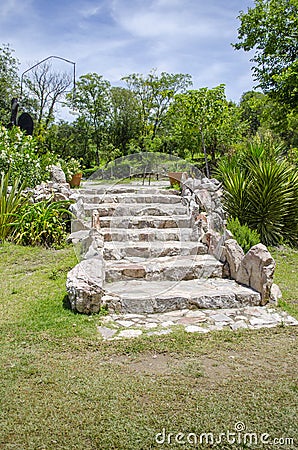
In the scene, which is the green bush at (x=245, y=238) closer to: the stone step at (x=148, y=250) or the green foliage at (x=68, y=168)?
the stone step at (x=148, y=250)

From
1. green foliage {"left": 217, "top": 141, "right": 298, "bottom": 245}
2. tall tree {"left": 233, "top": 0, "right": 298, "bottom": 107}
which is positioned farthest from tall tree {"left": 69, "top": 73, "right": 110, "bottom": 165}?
green foliage {"left": 217, "top": 141, "right": 298, "bottom": 245}

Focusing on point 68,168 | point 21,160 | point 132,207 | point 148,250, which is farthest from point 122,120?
point 148,250

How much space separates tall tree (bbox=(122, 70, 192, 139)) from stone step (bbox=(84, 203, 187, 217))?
10.0 metres

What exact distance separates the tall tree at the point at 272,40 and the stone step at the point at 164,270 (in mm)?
7914

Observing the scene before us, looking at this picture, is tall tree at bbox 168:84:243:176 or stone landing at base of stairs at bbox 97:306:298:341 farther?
tall tree at bbox 168:84:243:176

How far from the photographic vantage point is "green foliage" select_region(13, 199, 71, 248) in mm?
6180

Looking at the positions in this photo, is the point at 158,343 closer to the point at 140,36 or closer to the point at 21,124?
the point at 140,36

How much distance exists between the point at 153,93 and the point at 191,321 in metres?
15.1

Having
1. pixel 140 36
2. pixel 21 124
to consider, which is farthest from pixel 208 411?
pixel 21 124

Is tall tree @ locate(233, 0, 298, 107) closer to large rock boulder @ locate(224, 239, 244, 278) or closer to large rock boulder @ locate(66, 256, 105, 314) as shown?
large rock boulder @ locate(224, 239, 244, 278)

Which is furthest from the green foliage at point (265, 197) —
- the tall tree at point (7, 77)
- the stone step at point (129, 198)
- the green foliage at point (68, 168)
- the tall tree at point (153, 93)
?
the tall tree at point (7, 77)

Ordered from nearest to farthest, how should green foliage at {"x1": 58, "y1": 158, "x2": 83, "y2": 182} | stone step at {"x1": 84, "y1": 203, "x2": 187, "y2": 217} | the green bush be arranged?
the green bush
stone step at {"x1": 84, "y1": 203, "x2": 187, "y2": 217}
green foliage at {"x1": 58, "y1": 158, "x2": 83, "y2": 182}

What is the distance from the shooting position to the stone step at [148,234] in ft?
19.0

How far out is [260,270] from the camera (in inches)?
165
